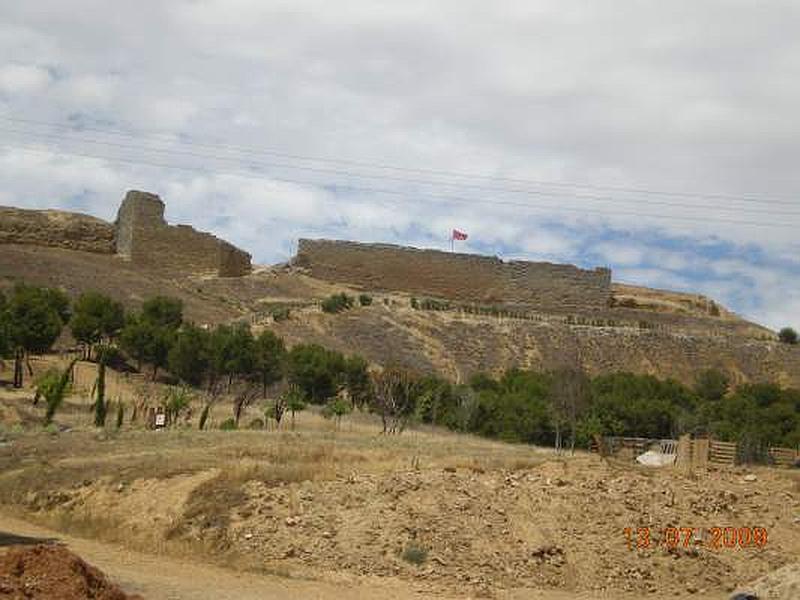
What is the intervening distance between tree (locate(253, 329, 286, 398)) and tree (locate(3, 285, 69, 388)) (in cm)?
616

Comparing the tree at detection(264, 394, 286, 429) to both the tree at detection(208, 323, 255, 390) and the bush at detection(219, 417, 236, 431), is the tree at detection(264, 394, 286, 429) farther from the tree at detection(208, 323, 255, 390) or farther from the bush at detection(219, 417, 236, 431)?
the tree at detection(208, 323, 255, 390)

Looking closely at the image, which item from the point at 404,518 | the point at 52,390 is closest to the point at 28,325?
the point at 52,390

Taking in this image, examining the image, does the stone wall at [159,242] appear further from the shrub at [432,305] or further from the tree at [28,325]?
the tree at [28,325]

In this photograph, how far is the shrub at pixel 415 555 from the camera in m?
12.8

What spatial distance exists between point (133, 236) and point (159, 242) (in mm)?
1208

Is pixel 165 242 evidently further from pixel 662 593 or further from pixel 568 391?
pixel 662 593

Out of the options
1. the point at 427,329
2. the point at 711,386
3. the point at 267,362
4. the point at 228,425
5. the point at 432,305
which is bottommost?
the point at 228,425

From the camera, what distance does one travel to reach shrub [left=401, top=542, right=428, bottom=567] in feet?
41.8

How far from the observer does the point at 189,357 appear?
3303 centimetres

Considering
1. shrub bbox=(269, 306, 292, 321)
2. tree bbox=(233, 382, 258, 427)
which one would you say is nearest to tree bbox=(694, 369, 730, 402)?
shrub bbox=(269, 306, 292, 321)

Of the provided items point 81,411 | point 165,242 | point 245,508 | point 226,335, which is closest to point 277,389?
point 226,335

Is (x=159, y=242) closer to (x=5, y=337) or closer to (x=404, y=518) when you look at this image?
(x=5, y=337)

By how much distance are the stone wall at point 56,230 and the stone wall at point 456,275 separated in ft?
35.3
